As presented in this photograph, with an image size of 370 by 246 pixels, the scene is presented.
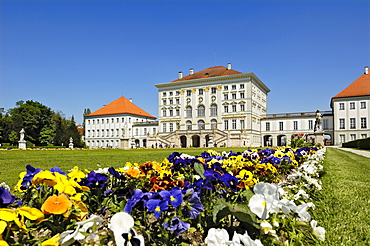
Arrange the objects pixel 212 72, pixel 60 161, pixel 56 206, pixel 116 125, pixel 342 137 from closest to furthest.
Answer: pixel 56 206
pixel 60 161
pixel 342 137
pixel 212 72
pixel 116 125

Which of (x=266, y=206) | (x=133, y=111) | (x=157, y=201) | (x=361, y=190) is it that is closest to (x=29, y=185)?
(x=157, y=201)

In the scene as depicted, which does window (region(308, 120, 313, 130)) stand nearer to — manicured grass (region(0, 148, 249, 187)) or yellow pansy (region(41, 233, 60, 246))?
manicured grass (region(0, 148, 249, 187))

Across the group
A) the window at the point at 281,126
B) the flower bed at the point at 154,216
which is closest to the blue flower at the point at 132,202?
the flower bed at the point at 154,216

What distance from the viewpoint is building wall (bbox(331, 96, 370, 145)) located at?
43875 mm

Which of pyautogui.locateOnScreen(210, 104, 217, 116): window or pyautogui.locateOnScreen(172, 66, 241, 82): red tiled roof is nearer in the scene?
pyautogui.locateOnScreen(210, 104, 217, 116): window

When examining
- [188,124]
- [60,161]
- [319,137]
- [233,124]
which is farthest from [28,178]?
[188,124]

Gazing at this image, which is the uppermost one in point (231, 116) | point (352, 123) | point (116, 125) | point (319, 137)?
point (231, 116)

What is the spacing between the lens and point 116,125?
64875mm

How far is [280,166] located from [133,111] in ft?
211

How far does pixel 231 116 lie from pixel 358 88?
21563 millimetres

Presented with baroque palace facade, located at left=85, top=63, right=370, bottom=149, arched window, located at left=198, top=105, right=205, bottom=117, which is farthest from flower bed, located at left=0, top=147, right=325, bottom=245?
arched window, located at left=198, top=105, right=205, bottom=117

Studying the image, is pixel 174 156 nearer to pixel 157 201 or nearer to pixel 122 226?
pixel 157 201

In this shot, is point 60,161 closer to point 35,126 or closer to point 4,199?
point 4,199

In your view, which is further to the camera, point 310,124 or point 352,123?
point 310,124
